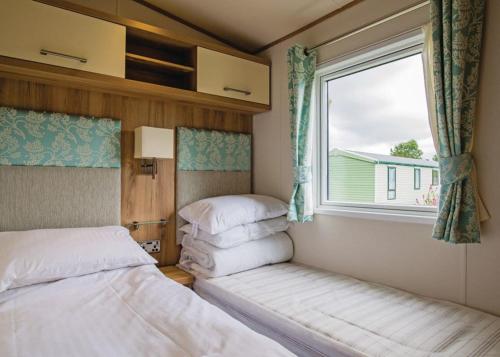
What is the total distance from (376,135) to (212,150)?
1272 millimetres

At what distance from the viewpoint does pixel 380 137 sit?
7.00 ft

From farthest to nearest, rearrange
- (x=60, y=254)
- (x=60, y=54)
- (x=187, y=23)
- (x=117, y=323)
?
(x=187, y=23) < (x=60, y=54) < (x=60, y=254) < (x=117, y=323)

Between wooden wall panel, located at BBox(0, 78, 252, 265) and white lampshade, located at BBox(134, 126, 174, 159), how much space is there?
127 millimetres

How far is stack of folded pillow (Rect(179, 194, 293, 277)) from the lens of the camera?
2170mm

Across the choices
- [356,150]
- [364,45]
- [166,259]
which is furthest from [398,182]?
[166,259]

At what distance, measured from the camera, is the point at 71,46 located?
6.00ft

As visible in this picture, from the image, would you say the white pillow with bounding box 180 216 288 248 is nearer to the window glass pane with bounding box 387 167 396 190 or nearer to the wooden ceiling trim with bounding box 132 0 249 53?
the window glass pane with bounding box 387 167 396 190

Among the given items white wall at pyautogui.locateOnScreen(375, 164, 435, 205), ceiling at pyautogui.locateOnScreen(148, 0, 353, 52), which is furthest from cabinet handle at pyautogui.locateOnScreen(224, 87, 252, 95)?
white wall at pyautogui.locateOnScreen(375, 164, 435, 205)

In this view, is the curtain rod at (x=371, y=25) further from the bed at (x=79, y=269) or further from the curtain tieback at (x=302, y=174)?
the bed at (x=79, y=269)

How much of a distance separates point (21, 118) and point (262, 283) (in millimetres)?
1762

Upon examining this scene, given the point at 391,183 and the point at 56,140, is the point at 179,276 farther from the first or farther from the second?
the point at 391,183

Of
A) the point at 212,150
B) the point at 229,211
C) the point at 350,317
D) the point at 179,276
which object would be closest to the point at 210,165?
the point at 212,150

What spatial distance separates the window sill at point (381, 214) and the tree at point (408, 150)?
1.12 ft

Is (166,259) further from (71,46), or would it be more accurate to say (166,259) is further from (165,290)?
(71,46)
